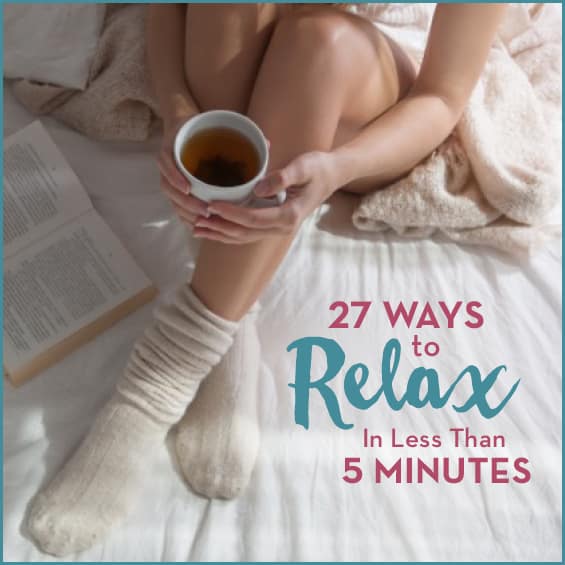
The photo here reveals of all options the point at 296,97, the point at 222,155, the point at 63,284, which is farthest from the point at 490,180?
the point at 63,284

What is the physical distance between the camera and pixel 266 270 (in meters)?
0.69

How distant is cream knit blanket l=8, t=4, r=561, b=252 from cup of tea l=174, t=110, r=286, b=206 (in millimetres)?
300

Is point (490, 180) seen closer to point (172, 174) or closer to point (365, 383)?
point (365, 383)

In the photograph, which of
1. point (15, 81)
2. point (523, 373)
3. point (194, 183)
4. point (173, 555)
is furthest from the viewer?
point (15, 81)

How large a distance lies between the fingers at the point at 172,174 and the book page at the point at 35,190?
276 mm

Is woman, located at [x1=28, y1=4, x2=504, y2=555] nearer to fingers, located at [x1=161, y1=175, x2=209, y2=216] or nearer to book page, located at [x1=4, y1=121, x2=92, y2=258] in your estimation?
fingers, located at [x1=161, y1=175, x2=209, y2=216]

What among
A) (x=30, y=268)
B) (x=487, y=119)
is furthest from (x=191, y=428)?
(x=487, y=119)

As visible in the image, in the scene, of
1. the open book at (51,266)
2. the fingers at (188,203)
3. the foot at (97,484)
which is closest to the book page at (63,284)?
the open book at (51,266)

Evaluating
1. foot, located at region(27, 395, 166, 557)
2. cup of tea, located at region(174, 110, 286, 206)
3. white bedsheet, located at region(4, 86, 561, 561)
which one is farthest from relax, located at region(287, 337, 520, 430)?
cup of tea, located at region(174, 110, 286, 206)

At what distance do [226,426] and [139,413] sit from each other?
0.09 m

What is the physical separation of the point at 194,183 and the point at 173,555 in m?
0.37

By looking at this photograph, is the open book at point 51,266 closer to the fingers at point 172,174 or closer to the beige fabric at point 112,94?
the beige fabric at point 112,94

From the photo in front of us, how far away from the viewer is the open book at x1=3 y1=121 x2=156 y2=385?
0.74 m

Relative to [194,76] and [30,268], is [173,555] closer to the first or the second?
[30,268]
